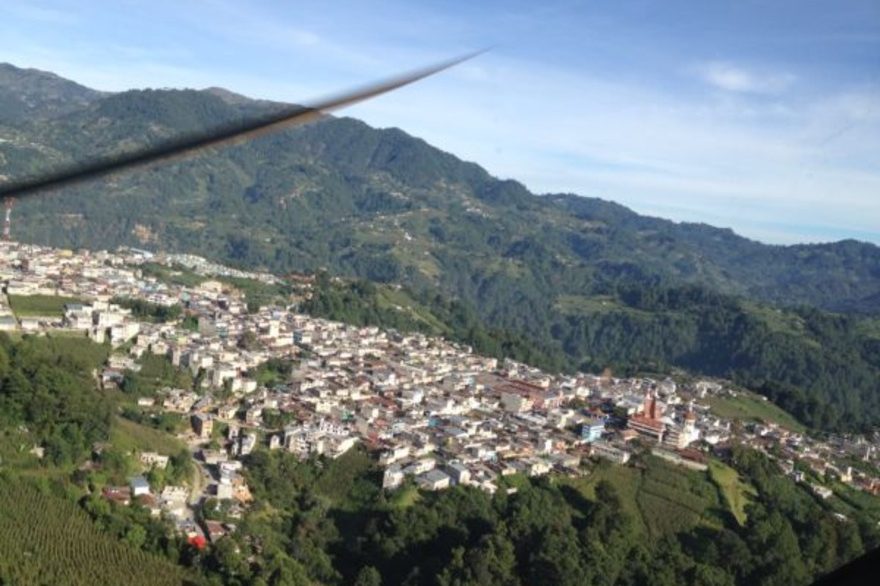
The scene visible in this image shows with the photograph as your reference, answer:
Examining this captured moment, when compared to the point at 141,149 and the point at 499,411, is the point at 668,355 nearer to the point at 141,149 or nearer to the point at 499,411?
the point at 499,411

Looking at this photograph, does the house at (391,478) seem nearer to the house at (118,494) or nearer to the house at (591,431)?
the house at (118,494)

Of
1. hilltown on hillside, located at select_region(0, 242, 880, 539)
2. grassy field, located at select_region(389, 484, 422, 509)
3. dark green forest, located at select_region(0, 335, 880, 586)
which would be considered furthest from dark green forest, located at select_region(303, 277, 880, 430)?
grassy field, located at select_region(389, 484, 422, 509)

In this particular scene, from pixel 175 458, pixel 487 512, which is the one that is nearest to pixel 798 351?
pixel 487 512

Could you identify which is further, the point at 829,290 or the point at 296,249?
the point at 829,290

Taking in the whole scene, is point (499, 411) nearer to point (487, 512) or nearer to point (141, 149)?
point (487, 512)

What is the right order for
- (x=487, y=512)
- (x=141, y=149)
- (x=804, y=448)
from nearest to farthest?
(x=141, y=149), (x=487, y=512), (x=804, y=448)

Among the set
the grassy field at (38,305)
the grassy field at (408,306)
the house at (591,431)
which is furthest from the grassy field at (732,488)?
the grassy field at (408,306)

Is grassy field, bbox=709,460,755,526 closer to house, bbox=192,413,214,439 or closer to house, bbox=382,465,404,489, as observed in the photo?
house, bbox=382,465,404,489

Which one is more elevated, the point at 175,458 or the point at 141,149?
the point at 141,149

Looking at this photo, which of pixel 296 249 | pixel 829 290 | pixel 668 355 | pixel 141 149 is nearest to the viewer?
pixel 141 149

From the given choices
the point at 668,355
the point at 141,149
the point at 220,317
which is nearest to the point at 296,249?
the point at 668,355
